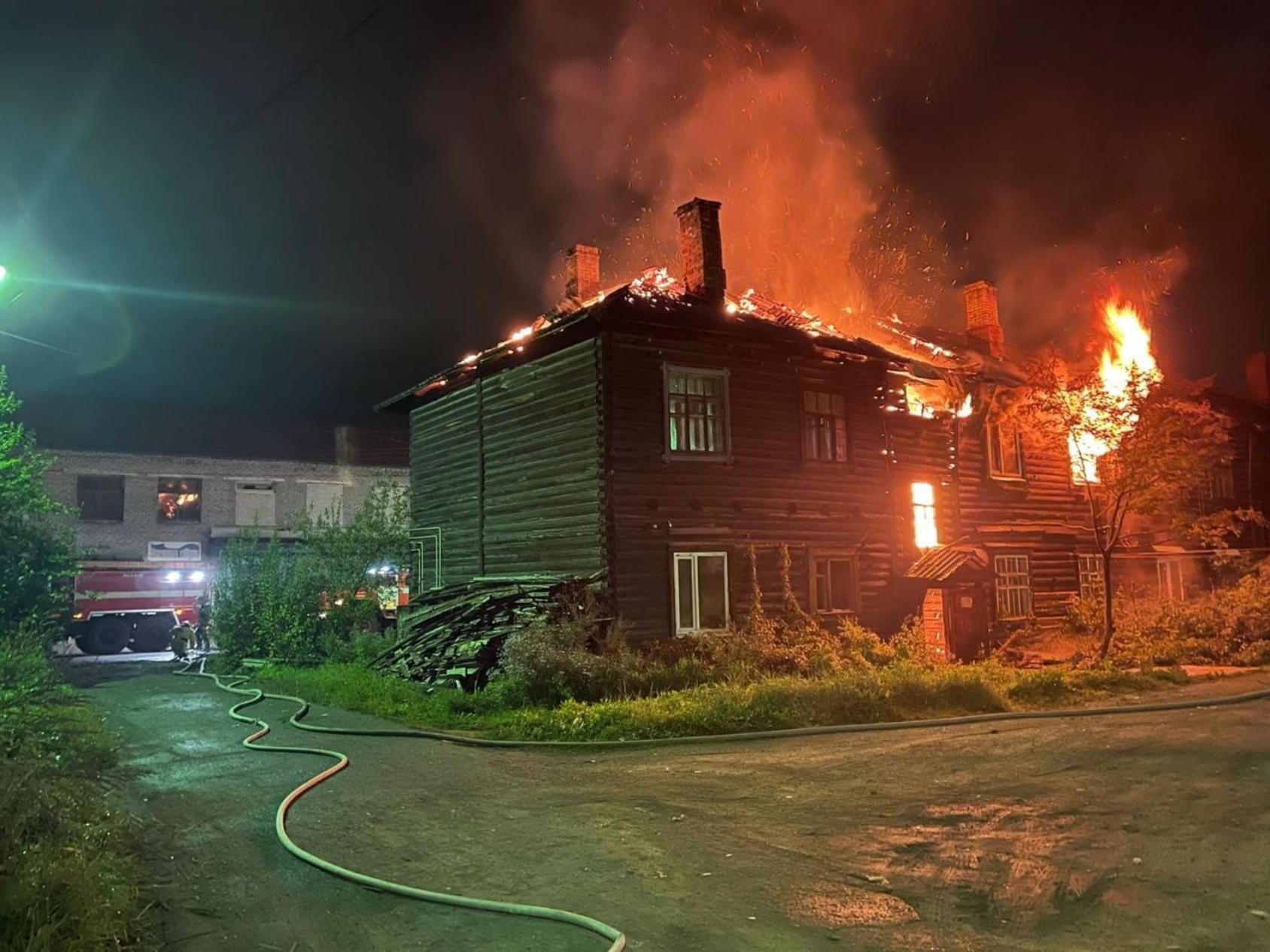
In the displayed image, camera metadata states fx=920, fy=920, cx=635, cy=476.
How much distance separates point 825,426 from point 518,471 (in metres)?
6.79

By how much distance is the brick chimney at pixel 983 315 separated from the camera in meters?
28.6

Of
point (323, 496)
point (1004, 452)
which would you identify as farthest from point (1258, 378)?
point (323, 496)

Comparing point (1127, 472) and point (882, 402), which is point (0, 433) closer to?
point (882, 402)

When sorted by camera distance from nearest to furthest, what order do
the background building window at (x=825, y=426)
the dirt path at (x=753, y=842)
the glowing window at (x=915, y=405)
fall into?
the dirt path at (x=753, y=842), the background building window at (x=825, y=426), the glowing window at (x=915, y=405)

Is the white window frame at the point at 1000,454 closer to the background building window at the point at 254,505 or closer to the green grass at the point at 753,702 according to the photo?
the green grass at the point at 753,702

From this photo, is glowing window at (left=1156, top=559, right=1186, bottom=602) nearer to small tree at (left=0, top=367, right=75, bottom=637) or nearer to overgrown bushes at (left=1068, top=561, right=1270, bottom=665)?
overgrown bushes at (left=1068, top=561, right=1270, bottom=665)

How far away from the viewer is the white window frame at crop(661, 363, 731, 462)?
57.9 feet

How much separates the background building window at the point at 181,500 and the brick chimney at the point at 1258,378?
141ft

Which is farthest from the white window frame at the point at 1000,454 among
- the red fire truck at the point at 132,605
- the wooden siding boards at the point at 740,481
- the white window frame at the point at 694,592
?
the red fire truck at the point at 132,605

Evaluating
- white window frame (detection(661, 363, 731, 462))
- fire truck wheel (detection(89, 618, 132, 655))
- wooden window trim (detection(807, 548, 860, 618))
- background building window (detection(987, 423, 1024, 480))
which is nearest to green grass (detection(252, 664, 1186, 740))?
wooden window trim (detection(807, 548, 860, 618))

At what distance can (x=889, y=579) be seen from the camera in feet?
67.9

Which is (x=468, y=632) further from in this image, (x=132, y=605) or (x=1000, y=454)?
(x=1000, y=454)

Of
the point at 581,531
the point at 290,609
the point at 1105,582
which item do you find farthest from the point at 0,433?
the point at 1105,582

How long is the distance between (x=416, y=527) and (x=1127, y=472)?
52.5 feet
